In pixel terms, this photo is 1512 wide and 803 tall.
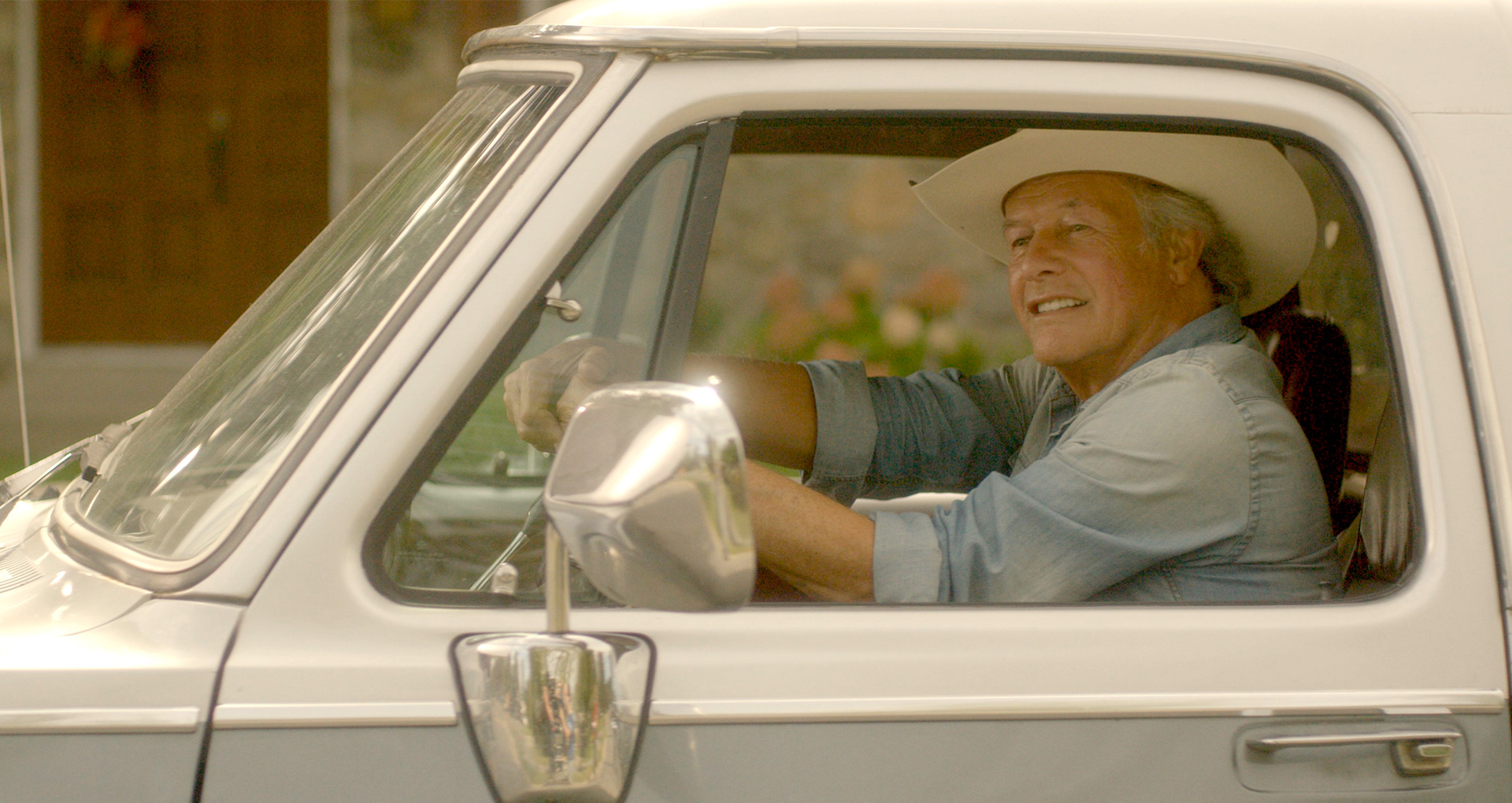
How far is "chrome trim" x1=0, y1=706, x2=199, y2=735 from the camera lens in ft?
3.85

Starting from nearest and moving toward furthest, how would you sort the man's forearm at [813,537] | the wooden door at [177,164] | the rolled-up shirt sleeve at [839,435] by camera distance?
the man's forearm at [813,537] → the rolled-up shirt sleeve at [839,435] → the wooden door at [177,164]

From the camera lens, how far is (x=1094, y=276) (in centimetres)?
197

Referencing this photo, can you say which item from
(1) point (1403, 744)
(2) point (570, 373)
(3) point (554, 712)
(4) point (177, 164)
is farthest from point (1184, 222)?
(4) point (177, 164)

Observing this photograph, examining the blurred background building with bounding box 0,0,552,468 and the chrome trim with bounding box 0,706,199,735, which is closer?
the chrome trim with bounding box 0,706,199,735

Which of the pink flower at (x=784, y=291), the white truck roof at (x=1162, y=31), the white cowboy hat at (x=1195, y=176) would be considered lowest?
the pink flower at (x=784, y=291)

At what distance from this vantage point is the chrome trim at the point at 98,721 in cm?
117

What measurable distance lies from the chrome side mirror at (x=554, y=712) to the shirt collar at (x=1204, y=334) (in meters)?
1.05

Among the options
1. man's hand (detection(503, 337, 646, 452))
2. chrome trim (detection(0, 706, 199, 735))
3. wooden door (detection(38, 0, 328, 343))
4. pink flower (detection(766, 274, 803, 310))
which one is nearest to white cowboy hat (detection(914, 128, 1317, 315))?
man's hand (detection(503, 337, 646, 452))

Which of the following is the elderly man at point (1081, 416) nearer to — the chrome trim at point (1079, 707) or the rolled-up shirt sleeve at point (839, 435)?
the rolled-up shirt sleeve at point (839, 435)

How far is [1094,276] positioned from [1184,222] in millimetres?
149

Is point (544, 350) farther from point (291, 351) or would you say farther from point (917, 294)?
point (917, 294)

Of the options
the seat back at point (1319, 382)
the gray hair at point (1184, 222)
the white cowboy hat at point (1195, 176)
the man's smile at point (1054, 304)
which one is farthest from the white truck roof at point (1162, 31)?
the seat back at point (1319, 382)

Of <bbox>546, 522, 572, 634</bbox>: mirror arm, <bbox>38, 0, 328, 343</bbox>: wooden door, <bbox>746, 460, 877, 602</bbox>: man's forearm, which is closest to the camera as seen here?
<bbox>546, 522, 572, 634</bbox>: mirror arm

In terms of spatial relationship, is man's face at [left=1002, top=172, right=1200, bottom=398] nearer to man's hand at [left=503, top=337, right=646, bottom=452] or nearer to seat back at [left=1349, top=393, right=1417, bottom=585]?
seat back at [left=1349, top=393, right=1417, bottom=585]
